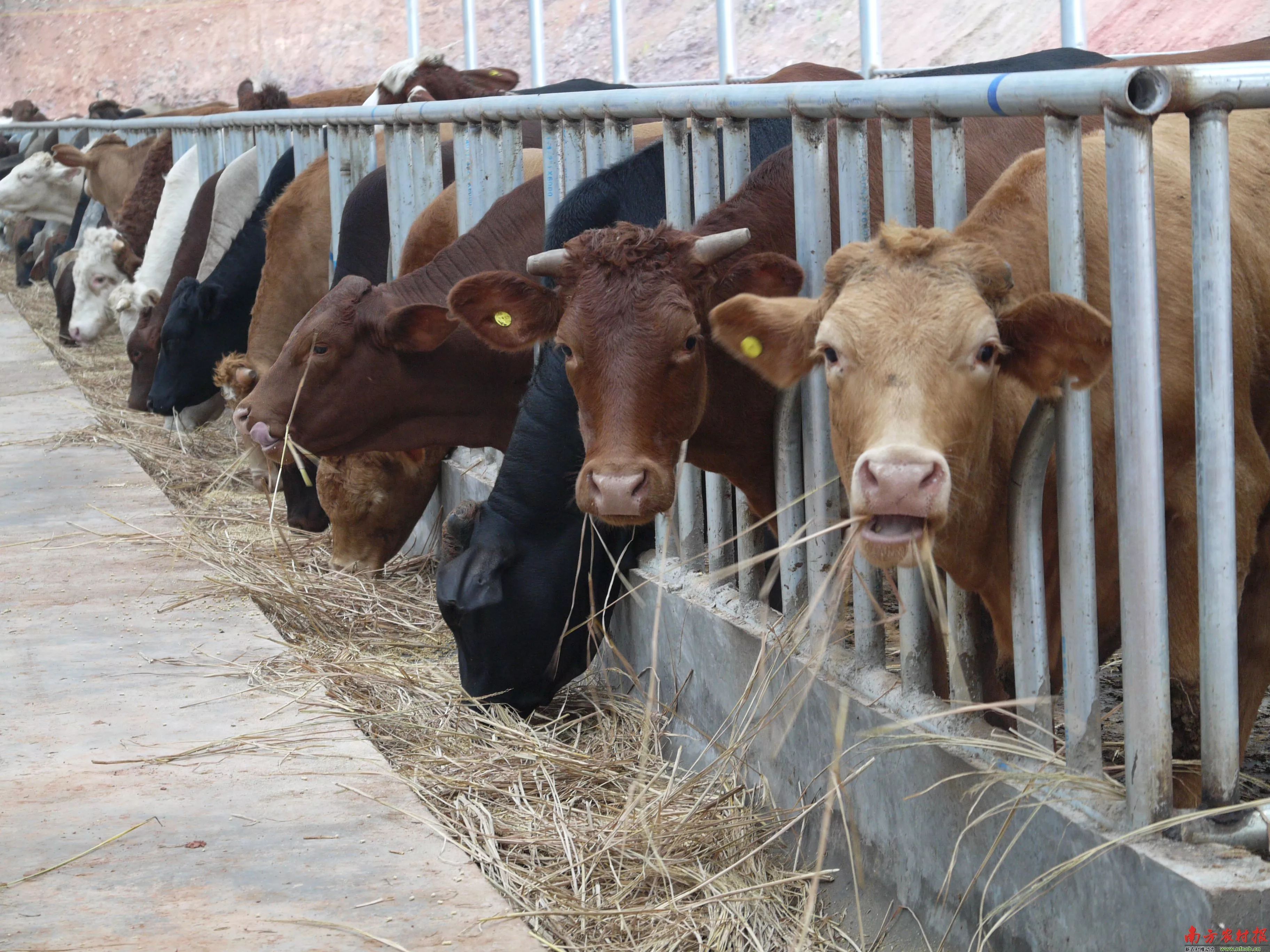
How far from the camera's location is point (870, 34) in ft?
26.7

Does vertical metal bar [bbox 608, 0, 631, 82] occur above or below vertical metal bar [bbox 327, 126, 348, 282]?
above

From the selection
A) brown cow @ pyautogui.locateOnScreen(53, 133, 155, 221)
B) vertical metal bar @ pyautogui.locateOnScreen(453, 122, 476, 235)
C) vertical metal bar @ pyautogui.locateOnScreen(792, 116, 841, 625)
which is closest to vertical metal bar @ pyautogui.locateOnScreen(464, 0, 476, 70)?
brown cow @ pyautogui.locateOnScreen(53, 133, 155, 221)

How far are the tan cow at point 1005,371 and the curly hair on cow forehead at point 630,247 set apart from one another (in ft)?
1.52

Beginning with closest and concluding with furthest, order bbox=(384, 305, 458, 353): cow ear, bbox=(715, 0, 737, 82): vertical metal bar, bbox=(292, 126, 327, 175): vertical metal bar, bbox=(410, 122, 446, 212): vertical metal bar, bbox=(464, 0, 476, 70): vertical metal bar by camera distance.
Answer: bbox=(384, 305, 458, 353): cow ear, bbox=(410, 122, 446, 212): vertical metal bar, bbox=(292, 126, 327, 175): vertical metal bar, bbox=(715, 0, 737, 82): vertical metal bar, bbox=(464, 0, 476, 70): vertical metal bar

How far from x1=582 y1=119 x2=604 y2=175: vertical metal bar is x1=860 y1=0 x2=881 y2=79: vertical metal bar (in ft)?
13.4

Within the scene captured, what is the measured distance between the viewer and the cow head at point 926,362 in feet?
7.47

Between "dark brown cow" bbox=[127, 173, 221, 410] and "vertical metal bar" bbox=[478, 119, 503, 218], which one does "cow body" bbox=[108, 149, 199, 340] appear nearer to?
"dark brown cow" bbox=[127, 173, 221, 410]

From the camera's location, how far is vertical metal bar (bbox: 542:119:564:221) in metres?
4.54

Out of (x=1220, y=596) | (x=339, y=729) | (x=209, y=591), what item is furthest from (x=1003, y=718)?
(x=209, y=591)

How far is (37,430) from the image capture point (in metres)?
8.06

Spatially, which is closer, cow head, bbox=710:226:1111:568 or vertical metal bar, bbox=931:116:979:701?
cow head, bbox=710:226:1111:568

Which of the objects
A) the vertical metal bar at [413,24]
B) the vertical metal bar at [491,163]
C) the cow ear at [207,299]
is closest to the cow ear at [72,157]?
the vertical metal bar at [413,24]

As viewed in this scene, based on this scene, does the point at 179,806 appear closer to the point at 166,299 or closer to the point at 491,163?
the point at 491,163

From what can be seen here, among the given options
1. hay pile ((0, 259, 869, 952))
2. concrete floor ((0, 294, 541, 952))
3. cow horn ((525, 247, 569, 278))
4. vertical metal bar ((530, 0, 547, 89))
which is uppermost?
vertical metal bar ((530, 0, 547, 89))
